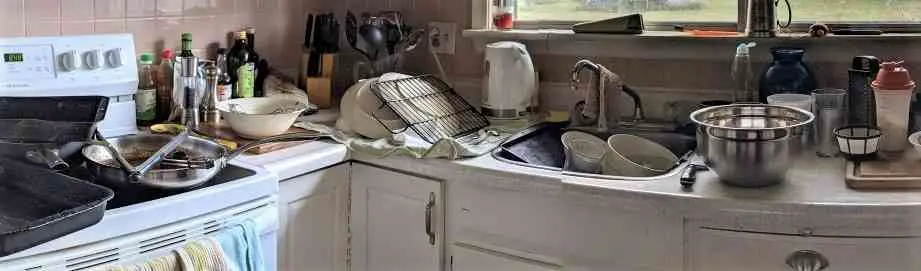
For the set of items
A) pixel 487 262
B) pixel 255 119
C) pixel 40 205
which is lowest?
pixel 487 262

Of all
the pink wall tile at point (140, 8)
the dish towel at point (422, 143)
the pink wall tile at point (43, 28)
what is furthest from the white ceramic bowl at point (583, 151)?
the pink wall tile at point (43, 28)

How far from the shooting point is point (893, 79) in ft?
6.26

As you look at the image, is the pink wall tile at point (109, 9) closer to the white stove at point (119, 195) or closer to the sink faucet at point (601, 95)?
the white stove at point (119, 195)

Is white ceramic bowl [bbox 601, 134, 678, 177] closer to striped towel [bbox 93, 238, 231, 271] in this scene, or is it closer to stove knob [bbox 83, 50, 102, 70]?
striped towel [bbox 93, 238, 231, 271]

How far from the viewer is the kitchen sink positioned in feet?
6.98

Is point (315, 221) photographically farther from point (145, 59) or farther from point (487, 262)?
point (145, 59)

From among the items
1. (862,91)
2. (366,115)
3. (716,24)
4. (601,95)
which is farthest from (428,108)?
(862,91)

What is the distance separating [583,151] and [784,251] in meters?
0.55

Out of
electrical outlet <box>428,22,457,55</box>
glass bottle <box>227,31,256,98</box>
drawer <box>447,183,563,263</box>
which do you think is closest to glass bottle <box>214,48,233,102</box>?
glass bottle <box>227,31,256,98</box>

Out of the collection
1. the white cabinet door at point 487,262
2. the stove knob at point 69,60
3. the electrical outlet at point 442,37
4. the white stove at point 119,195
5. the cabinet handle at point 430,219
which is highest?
the electrical outlet at point 442,37

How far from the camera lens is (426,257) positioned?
2.07 meters

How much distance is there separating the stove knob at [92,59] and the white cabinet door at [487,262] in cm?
89

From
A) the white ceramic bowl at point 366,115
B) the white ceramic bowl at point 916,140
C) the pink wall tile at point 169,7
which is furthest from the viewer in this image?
the pink wall tile at point 169,7

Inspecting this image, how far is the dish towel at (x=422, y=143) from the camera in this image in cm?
200
